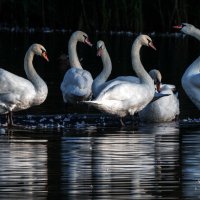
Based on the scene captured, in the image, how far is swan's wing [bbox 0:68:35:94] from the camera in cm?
1586

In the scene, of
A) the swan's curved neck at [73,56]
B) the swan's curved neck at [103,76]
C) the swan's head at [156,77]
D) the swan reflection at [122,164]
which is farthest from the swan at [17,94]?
the swan's curved neck at [73,56]

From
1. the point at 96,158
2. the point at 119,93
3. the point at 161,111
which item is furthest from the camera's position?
the point at 161,111

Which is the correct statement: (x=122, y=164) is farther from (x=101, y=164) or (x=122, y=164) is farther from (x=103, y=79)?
(x=103, y=79)

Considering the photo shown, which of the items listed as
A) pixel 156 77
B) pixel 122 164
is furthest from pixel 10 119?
pixel 122 164

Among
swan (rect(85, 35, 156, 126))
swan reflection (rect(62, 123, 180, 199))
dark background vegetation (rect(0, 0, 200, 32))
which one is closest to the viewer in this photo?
swan reflection (rect(62, 123, 180, 199))

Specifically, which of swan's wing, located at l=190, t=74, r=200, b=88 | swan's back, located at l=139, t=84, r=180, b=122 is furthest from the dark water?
swan's wing, located at l=190, t=74, r=200, b=88

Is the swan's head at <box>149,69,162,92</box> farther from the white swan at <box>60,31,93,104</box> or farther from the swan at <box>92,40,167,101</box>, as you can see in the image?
the white swan at <box>60,31,93,104</box>

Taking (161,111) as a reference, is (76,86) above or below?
above

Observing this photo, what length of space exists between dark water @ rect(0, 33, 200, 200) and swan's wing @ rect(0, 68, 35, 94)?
46 centimetres

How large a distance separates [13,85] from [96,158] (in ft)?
13.3

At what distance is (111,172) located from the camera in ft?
36.4

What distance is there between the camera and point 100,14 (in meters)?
48.3

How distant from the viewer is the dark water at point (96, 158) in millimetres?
10164

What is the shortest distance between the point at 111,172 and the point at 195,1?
37.0m
